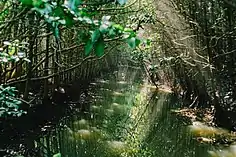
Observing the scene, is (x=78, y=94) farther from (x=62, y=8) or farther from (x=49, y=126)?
(x=62, y=8)

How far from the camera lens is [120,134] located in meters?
11.4

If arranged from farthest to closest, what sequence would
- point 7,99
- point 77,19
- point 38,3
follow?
1. point 7,99
2. point 77,19
3. point 38,3

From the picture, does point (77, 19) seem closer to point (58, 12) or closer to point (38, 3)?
point (58, 12)

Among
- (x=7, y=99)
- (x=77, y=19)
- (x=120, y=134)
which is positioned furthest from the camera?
(x=120, y=134)

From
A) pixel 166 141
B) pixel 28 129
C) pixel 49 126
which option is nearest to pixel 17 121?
pixel 28 129

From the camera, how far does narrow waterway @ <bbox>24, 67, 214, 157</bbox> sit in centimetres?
955

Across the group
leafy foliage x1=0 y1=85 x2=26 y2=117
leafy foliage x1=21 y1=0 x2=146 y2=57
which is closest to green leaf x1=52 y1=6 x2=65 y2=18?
leafy foliage x1=21 y1=0 x2=146 y2=57

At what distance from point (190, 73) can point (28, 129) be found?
8.98 meters

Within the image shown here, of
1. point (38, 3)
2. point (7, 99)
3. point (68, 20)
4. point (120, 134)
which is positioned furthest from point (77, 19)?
point (120, 134)

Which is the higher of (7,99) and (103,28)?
(103,28)

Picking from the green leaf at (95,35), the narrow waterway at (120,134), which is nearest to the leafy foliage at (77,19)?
the green leaf at (95,35)

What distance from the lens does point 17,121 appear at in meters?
10.6

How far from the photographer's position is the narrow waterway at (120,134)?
9555 mm

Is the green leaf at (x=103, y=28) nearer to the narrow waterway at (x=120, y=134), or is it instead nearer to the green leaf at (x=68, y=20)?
the green leaf at (x=68, y=20)
